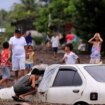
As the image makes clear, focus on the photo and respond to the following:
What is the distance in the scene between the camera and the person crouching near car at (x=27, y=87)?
40.8 ft

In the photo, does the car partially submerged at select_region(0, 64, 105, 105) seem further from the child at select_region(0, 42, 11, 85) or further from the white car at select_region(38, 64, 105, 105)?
the child at select_region(0, 42, 11, 85)

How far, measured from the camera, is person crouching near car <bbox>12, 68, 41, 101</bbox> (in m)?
12.4

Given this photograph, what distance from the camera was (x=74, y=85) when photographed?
37.2 ft

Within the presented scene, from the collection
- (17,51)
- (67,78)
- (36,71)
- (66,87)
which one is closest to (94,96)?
(66,87)

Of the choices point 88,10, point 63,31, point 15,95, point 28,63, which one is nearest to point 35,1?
point 63,31

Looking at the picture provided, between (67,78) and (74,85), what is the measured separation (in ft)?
0.96

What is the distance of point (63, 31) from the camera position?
53.2m

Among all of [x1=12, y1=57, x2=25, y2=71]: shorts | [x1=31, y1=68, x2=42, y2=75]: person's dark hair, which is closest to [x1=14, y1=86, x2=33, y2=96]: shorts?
[x1=31, y1=68, x2=42, y2=75]: person's dark hair

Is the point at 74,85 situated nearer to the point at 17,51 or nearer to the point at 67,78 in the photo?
the point at 67,78

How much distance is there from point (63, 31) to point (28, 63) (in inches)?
1341

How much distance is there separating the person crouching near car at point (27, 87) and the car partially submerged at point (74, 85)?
0.42 metres

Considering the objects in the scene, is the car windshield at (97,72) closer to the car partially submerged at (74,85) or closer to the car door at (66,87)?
the car partially submerged at (74,85)

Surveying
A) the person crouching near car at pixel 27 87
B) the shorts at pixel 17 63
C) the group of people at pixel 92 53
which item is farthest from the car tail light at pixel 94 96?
the shorts at pixel 17 63

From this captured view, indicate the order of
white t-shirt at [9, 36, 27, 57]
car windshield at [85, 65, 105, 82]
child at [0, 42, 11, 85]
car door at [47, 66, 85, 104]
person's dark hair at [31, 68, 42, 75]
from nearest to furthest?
car door at [47, 66, 85, 104] → car windshield at [85, 65, 105, 82] → person's dark hair at [31, 68, 42, 75] → child at [0, 42, 11, 85] → white t-shirt at [9, 36, 27, 57]
